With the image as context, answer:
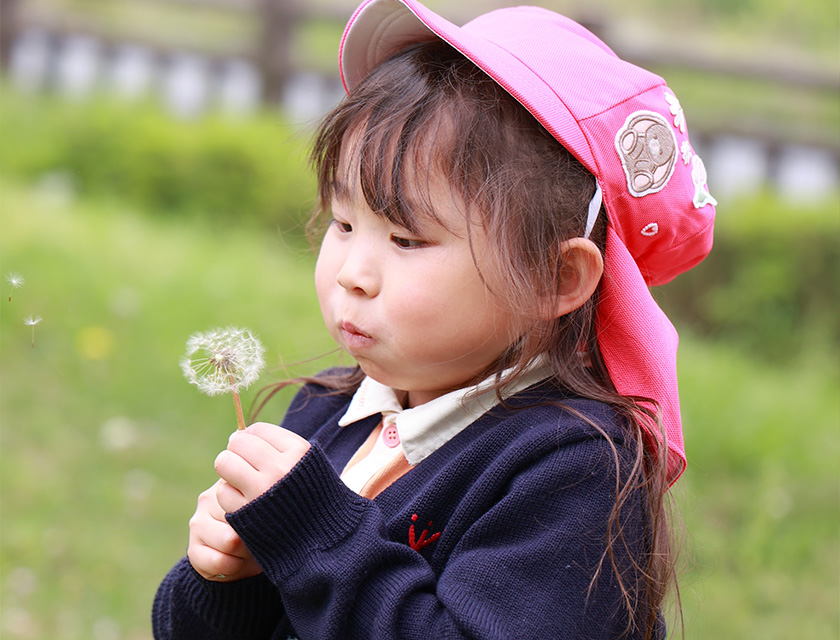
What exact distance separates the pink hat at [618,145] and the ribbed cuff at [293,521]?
40 centimetres

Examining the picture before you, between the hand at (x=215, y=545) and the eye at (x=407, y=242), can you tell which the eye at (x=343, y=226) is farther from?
the hand at (x=215, y=545)

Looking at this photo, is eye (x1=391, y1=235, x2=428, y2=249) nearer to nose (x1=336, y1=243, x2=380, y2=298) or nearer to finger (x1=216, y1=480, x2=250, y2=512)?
nose (x1=336, y1=243, x2=380, y2=298)

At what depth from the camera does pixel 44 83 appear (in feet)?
22.4

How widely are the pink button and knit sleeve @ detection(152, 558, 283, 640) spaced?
25 centimetres

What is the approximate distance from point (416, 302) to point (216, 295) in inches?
111

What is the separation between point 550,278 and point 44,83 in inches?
256

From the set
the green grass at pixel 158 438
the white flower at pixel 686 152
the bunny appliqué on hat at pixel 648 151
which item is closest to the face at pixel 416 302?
the bunny appliqué on hat at pixel 648 151

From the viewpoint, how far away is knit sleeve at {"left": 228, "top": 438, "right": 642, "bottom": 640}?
3.63 ft

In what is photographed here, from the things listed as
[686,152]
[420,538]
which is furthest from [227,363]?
[686,152]

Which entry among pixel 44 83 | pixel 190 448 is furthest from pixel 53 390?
pixel 44 83

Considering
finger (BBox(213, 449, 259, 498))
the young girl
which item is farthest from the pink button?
finger (BBox(213, 449, 259, 498))

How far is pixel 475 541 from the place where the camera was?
1.15 m

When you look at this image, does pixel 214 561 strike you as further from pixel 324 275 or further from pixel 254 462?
pixel 324 275

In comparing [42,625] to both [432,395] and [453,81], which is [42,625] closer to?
[432,395]
